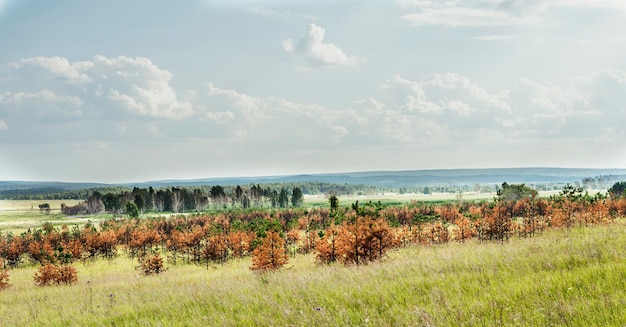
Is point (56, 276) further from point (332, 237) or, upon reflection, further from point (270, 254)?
point (332, 237)

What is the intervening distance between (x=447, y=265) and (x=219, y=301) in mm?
5239

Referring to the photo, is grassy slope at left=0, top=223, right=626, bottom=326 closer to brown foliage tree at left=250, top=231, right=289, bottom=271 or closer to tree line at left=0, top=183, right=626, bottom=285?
tree line at left=0, top=183, right=626, bottom=285

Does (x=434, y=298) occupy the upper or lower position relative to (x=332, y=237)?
upper

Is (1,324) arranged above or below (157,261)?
above

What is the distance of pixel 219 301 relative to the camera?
9.66 m

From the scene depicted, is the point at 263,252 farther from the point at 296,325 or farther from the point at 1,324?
the point at 296,325

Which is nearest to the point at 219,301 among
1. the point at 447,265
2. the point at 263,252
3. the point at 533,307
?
the point at 447,265

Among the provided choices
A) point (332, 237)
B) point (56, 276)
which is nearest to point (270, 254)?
point (332, 237)

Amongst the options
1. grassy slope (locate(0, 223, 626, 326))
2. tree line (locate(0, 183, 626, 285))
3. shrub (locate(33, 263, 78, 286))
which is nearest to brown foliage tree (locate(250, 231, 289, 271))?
tree line (locate(0, 183, 626, 285))

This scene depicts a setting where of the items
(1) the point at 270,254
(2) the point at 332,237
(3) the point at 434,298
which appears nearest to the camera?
(3) the point at 434,298

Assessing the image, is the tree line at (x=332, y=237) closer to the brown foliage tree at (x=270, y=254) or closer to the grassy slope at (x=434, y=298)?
the brown foliage tree at (x=270, y=254)

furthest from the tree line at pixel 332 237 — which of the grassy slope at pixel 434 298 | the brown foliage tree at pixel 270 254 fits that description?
the grassy slope at pixel 434 298

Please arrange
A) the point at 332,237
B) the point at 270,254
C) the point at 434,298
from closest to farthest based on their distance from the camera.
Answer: the point at 434,298 → the point at 270,254 → the point at 332,237

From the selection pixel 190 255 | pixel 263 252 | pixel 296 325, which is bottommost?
pixel 190 255
